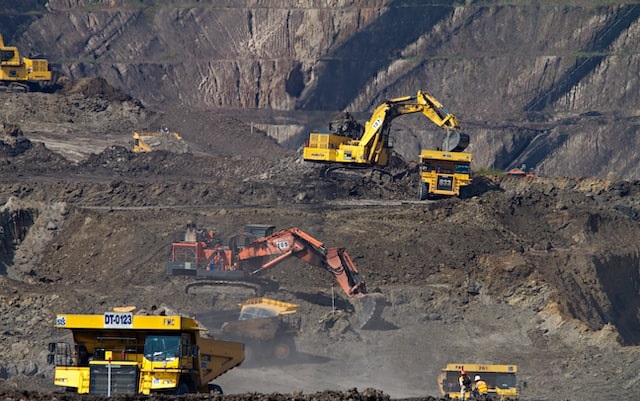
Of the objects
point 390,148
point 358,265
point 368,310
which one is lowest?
point 368,310

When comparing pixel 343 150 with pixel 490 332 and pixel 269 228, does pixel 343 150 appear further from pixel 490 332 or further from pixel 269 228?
pixel 490 332

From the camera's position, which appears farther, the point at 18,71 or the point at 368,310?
the point at 18,71

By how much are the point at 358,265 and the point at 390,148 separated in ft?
33.8

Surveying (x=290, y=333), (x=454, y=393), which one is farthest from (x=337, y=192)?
(x=454, y=393)

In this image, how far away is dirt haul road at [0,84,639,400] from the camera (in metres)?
34.2

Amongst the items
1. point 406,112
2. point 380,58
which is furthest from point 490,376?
point 380,58

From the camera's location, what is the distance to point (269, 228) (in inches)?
1607

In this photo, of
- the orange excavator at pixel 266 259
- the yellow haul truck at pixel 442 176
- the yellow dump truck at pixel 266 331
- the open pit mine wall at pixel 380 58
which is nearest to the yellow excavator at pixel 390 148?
the yellow haul truck at pixel 442 176

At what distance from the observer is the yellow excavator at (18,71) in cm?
7006

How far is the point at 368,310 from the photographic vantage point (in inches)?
1485

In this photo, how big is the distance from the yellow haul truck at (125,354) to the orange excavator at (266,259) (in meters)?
15.3

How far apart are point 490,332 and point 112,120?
118 feet

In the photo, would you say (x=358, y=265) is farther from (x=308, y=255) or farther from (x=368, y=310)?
(x=368, y=310)

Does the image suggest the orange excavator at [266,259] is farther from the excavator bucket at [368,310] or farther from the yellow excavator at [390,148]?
the yellow excavator at [390,148]
